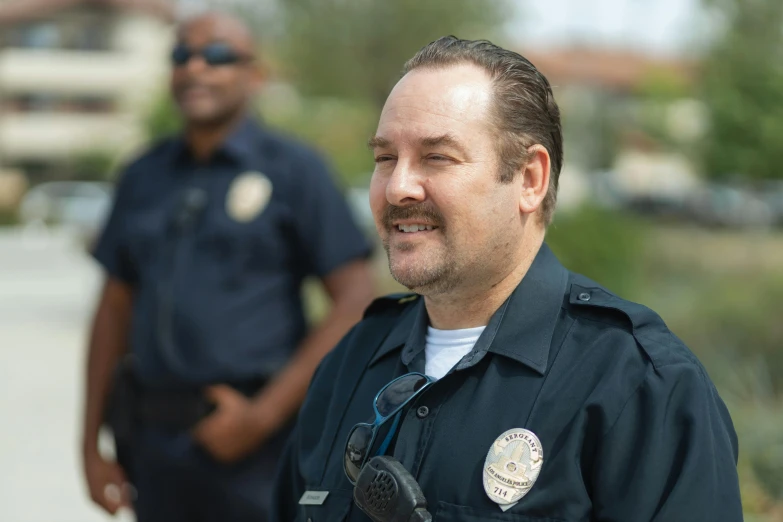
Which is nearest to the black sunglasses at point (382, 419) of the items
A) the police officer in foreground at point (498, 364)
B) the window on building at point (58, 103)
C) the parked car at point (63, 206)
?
the police officer in foreground at point (498, 364)

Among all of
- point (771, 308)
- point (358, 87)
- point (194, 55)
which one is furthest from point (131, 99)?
point (194, 55)

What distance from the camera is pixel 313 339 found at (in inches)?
129

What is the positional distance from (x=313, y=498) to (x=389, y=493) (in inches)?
11.2

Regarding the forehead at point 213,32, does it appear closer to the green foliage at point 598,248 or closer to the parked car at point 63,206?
the green foliage at point 598,248

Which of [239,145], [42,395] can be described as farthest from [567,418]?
[42,395]

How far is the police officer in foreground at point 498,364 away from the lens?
1.66 meters

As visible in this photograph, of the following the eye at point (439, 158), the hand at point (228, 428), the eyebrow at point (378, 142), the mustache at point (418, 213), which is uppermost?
the eyebrow at point (378, 142)

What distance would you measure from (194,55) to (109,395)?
1.16 meters

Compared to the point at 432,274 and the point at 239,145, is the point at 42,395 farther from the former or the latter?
the point at 432,274

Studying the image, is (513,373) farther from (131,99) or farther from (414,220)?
(131,99)

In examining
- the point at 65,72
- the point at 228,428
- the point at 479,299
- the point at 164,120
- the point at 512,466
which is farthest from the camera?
the point at 65,72

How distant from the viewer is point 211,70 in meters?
3.45

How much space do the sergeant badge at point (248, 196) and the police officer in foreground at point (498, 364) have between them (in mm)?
1302

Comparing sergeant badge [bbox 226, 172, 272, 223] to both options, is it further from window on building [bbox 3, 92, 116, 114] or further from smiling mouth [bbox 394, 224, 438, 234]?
window on building [bbox 3, 92, 116, 114]
